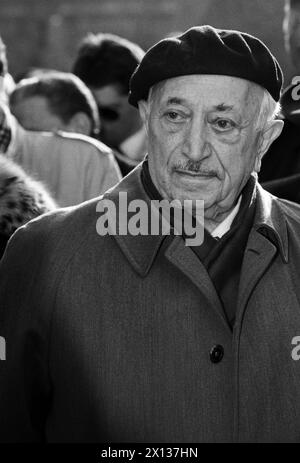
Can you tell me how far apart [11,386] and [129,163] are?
8.65 ft

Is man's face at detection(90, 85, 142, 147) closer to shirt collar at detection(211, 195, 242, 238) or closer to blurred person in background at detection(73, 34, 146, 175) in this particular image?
blurred person in background at detection(73, 34, 146, 175)

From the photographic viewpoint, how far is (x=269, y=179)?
4.55 m

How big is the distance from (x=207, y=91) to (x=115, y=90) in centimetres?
303

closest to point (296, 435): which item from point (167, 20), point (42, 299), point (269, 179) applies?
point (42, 299)

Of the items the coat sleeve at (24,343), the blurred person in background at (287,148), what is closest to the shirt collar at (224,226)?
the coat sleeve at (24,343)

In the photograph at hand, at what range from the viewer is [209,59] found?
3.36 m

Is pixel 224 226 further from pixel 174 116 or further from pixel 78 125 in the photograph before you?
pixel 78 125

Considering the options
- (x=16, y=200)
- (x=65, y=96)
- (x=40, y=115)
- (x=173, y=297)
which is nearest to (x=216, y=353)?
(x=173, y=297)

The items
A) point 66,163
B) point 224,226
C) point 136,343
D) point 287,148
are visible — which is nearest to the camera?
point 136,343

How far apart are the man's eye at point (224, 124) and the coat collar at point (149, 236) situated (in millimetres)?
258

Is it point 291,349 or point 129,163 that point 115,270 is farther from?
point 129,163

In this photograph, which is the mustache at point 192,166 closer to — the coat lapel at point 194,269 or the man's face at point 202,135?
the man's face at point 202,135

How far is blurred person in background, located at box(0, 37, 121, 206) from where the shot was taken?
504 cm

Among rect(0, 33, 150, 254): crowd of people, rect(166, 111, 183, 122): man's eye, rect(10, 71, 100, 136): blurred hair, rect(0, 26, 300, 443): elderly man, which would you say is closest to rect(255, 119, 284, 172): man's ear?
rect(0, 26, 300, 443): elderly man
